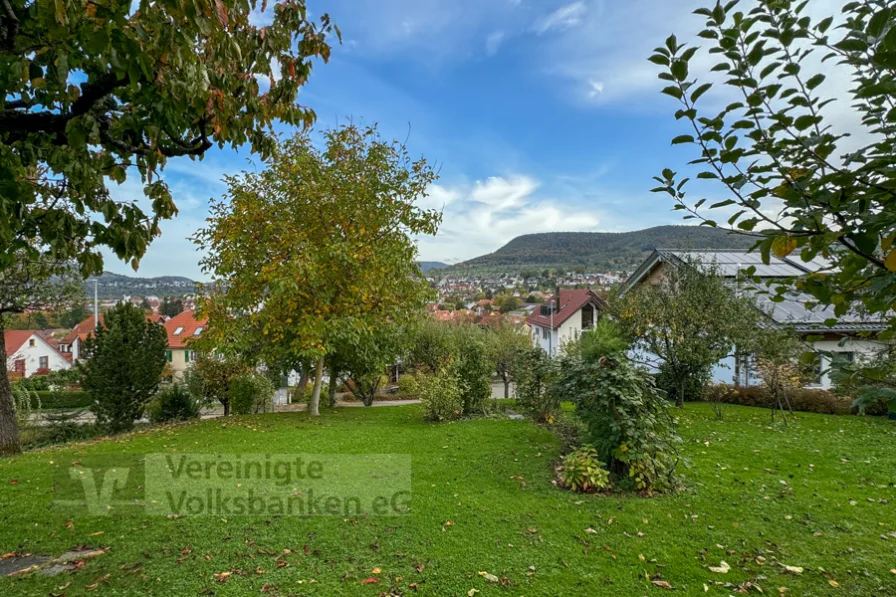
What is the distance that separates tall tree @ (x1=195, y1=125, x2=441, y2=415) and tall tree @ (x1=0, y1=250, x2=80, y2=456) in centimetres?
305

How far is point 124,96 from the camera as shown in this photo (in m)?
3.15

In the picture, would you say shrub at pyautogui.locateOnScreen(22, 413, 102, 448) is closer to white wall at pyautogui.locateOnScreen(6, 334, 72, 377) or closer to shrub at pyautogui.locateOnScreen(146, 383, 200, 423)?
shrub at pyautogui.locateOnScreen(146, 383, 200, 423)

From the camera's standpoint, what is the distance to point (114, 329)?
12227 millimetres

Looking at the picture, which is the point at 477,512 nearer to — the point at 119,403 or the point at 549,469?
the point at 549,469

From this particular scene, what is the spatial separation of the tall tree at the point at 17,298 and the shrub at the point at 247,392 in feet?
16.7

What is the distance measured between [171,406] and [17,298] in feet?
19.8

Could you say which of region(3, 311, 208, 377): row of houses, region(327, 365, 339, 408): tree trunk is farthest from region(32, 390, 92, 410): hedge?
region(327, 365, 339, 408): tree trunk

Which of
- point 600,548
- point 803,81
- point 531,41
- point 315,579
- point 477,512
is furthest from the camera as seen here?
point 531,41

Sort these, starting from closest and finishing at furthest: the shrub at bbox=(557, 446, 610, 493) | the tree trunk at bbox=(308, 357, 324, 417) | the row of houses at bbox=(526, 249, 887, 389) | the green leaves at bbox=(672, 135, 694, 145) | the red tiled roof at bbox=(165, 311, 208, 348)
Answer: the green leaves at bbox=(672, 135, 694, 145) → the row of houses at bbox=(526, 249, 887, 389) → the shrub at bbox=(557, 446, 610, 493) → the tree trunk at bbox=(308, 357, 324, 417) → the red tiled roof at bbox=(165, 311, 208, 348)

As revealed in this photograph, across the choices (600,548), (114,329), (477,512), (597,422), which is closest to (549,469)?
(597,422)

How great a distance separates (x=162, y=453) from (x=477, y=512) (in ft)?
18.4

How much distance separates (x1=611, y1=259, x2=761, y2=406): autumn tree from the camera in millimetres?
10883

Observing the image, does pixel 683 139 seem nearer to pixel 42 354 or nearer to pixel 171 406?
pixel 171 406

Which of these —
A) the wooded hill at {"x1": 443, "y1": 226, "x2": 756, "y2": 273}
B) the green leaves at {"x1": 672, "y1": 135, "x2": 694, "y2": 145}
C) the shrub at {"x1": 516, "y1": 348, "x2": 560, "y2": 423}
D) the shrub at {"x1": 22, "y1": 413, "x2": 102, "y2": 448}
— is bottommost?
the shrub at {"x1": 22, "y1": 413, "x2": 102, "y2": 448}
